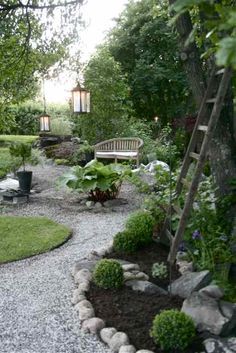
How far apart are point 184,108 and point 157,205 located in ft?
37.1

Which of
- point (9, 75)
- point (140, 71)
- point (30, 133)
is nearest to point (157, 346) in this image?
point (9, 75)

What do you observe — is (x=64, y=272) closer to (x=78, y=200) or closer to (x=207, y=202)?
(x=207, y=202)

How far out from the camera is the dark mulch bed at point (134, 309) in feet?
8.85

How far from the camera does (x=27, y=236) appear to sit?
198 inches

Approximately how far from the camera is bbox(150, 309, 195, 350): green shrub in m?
2.56

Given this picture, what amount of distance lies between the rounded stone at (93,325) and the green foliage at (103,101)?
850 centimetres

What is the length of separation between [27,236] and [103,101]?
665cm

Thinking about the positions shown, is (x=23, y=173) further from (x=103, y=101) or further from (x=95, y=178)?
(x=103, y=101)

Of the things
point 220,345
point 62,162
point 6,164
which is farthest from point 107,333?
point 62,162

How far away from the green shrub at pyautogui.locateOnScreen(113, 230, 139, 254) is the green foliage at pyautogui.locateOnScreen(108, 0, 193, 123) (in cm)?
1075

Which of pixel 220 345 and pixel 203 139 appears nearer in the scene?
pixel 220 345

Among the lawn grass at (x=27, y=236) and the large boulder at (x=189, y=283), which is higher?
the large boulder at (x=189, y=283)

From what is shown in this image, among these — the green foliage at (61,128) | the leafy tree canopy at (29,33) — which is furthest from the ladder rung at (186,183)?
the green foliage at (61,128)

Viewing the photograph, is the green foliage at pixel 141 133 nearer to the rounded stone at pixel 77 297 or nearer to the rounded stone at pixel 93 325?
the rounded stone at pixel 77 297
